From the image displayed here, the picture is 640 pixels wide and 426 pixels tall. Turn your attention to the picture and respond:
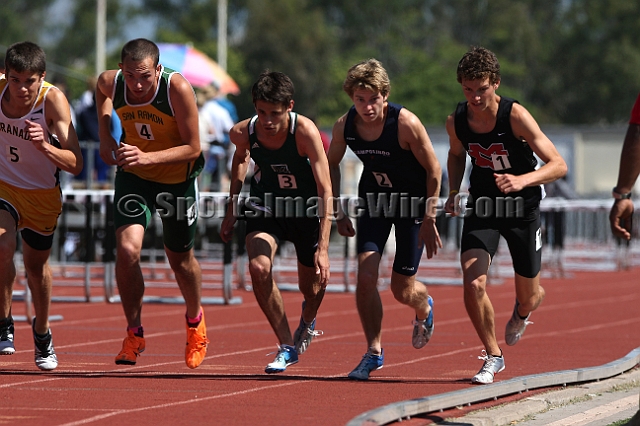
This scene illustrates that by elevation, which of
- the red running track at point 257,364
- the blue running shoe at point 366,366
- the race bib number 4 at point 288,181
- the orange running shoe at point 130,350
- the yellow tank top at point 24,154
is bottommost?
the red running track at point 257,364

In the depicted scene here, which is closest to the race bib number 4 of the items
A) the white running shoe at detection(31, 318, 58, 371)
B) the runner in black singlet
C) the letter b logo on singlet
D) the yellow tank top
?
the letter b logo on singlet

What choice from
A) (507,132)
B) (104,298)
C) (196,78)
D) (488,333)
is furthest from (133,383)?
(196,78)

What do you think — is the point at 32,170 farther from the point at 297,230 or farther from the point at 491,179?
the point at 491,179

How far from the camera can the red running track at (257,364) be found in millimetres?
6590

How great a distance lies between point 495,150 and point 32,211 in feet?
9.93

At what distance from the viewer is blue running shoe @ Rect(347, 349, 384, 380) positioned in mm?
7946

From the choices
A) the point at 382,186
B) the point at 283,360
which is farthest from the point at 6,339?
the point at 382,186

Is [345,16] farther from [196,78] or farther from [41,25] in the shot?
[196,78]

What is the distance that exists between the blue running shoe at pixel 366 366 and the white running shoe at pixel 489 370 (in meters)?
0.62

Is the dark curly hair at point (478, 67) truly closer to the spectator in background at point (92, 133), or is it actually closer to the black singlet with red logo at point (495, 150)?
the black singlet with red logo at point (495, 150)

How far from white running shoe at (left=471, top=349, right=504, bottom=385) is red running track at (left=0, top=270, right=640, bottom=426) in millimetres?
148

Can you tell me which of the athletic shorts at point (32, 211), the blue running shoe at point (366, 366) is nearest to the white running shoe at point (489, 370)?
the blue running shoe at point (366, 366)

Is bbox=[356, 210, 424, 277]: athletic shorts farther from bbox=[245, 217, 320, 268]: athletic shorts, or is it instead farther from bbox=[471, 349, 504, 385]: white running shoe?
bbox=[471, 349, 504, 385]: white running shoe

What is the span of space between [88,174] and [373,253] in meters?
8.40
